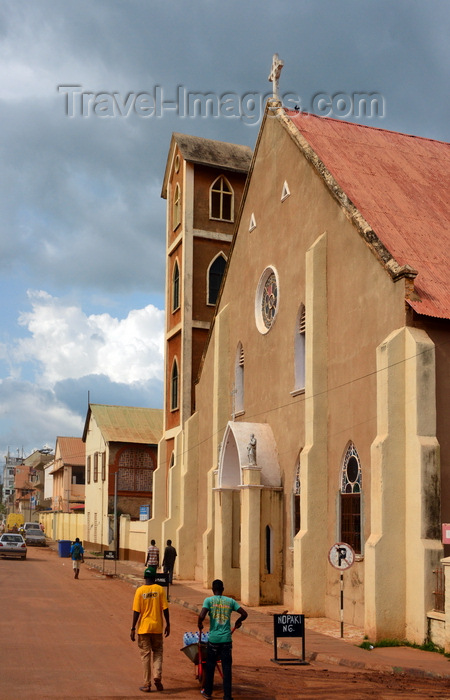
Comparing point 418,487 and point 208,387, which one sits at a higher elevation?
point 208,387

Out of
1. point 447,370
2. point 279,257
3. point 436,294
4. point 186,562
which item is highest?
point 279,257

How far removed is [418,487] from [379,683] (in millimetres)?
4637

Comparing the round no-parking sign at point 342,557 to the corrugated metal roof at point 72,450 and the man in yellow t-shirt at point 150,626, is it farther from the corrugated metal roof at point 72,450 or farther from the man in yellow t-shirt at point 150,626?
the corrugated metal roof at point 72,450

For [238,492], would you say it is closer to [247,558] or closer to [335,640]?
[247,558]

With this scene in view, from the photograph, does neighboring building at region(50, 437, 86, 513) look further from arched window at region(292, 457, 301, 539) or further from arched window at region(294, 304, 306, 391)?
arched window at region(294, 304, 306, 391)

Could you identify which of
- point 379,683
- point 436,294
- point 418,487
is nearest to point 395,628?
point 418,487

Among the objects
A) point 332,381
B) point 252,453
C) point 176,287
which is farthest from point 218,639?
point 176,287

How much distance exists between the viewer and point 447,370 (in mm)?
17844

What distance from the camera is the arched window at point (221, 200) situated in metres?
38.0

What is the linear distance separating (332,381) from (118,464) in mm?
34866

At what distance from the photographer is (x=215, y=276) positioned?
37156 mm

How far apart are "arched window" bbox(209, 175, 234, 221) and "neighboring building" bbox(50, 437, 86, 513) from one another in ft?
143

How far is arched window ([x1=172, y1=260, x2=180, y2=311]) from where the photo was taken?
37.6 metres

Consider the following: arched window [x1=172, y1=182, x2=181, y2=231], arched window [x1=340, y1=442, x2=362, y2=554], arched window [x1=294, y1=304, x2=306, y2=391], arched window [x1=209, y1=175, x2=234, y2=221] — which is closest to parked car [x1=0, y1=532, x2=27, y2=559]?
arched window [x1=172, y1=182, x2=181, y2=231]
